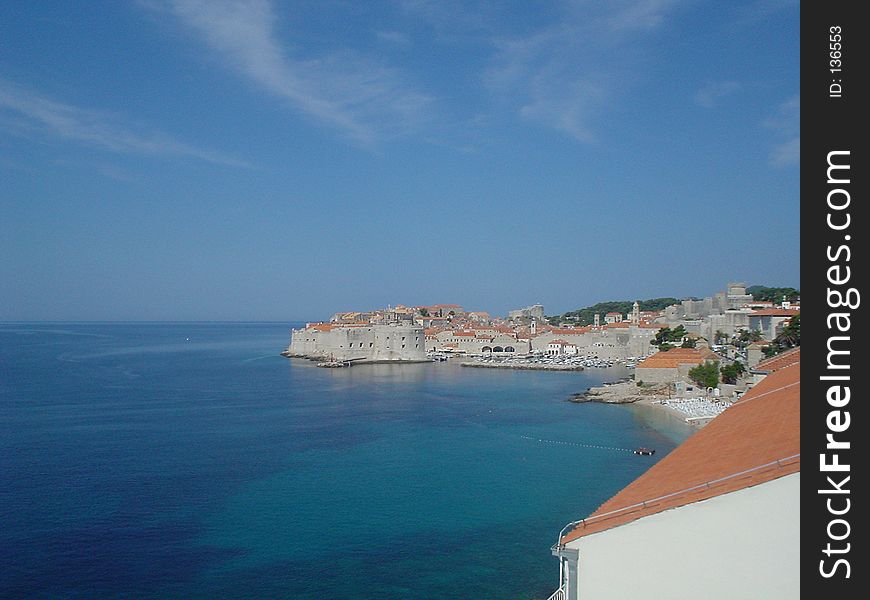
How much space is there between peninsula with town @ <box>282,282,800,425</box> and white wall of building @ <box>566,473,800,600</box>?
652 inches

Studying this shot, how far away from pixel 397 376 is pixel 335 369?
466 cm

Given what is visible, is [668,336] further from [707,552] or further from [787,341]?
[707,552]

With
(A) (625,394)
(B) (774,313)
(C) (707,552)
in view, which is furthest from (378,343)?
(C) (707,552)

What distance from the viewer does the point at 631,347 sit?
3712 cm

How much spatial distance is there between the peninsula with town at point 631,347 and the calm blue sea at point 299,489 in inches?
101

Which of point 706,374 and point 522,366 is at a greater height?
point 706,374

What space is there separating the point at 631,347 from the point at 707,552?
35.9 metres

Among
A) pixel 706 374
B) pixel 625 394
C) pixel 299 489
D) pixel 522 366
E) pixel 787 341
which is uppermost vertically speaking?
pixel 787 341
